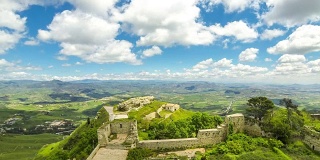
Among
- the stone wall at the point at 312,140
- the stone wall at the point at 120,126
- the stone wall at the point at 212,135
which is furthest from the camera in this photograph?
the stone wall at the point at 120,126

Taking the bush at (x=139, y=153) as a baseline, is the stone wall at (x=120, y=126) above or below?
above

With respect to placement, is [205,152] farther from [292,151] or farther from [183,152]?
[292,151]

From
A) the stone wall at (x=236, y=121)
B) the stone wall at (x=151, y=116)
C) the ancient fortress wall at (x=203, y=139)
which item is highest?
the stone wall at (x=236, y=121)

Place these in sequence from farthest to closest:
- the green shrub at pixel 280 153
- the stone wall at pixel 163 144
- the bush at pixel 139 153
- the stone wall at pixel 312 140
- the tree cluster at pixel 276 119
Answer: the stone wall at pixel 163 144, the tree cluster at pixel 276 119, the stone wall at pixel 312 140, the bush at pixel 139 153, the green shrub at pixel 280 153

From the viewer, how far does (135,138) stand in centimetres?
4494

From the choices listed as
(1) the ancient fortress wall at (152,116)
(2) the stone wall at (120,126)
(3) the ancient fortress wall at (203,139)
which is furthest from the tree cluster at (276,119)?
(1) the ancient fortress wall at (152,116)

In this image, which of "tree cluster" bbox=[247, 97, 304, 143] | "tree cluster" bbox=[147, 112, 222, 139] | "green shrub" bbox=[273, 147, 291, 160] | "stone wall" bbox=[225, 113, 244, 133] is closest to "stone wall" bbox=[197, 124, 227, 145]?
"stone wall" bbox=[225, 113, 244, 133]

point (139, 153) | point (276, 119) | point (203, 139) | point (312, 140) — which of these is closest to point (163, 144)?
point (139, 153)

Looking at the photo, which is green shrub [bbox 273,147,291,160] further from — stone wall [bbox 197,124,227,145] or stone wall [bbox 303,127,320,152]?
stone wall [bbox 197,124,227,145]

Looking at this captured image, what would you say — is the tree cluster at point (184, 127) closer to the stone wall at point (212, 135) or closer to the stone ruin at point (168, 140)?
the stone ruin at point (168, 140)

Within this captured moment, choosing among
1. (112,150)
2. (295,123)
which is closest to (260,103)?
(295,123)

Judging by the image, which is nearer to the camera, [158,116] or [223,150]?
[223,150]

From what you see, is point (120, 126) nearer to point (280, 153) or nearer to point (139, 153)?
point (139, 153)

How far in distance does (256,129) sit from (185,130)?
569 inches
